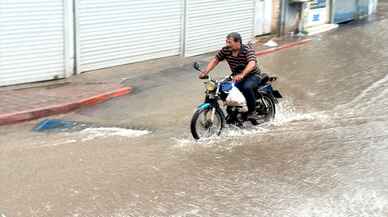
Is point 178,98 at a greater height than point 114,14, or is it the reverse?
point 114,14

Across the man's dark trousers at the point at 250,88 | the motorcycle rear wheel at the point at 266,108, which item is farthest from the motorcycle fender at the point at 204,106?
Result: the motorcycle rear wheel at the point at 266,108

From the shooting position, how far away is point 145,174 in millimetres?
8164

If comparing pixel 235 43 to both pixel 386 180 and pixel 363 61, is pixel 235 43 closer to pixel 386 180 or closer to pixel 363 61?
pixel 386 180

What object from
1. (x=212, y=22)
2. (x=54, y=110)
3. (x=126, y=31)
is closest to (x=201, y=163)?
(x=54, y=110)

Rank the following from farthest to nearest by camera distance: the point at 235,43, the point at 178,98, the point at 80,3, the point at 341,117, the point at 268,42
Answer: the point at 268,42
the point at 80,3
the point at 178,98
the point at 341,117
the point at 235,43

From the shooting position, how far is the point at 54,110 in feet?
37.9

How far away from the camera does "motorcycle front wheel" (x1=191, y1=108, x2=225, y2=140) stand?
9594 mm

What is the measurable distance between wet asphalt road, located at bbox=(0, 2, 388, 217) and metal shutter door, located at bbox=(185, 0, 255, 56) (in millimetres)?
4398

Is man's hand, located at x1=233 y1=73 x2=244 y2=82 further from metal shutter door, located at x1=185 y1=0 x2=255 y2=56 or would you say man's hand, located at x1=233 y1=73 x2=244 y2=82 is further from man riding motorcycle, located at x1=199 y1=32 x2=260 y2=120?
metal shutter door, located at x1=185 y1=0 x2=255 y2=56

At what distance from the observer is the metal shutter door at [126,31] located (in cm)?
1487

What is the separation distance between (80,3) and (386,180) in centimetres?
870

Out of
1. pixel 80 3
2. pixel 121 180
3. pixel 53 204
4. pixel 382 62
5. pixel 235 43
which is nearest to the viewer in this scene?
pixel 53 204

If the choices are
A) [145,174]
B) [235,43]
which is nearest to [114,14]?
[235,43]

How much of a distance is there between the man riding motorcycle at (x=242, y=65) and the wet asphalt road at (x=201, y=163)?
0.60m
